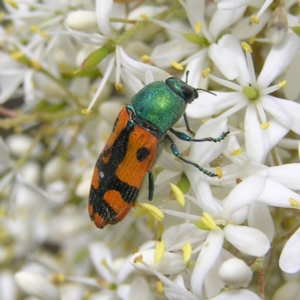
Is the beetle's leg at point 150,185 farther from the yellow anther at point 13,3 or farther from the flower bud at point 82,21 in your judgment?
the yellow anther at point 13,3

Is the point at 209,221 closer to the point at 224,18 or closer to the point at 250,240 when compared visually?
the point at 250,240

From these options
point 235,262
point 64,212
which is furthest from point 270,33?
point 64,212

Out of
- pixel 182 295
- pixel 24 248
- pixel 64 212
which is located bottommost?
pixel 24 248

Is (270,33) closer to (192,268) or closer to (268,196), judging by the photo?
(268,196)

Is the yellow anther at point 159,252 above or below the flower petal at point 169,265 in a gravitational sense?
above

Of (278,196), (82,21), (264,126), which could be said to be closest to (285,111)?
(264,126)

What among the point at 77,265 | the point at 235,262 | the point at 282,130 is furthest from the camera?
the point at 77,265

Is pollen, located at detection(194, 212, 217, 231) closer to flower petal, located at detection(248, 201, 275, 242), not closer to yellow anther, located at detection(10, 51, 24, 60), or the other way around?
flower petal, located at detection(248, 201, 275, 242)

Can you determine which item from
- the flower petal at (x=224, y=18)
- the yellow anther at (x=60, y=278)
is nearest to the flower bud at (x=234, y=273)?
the flower petal at (x=224, y=18)
